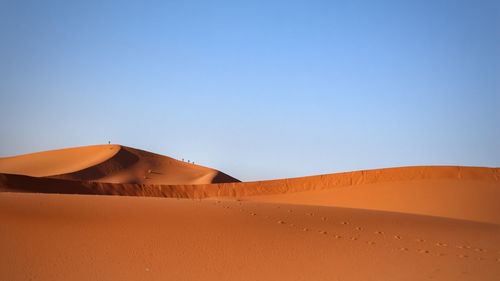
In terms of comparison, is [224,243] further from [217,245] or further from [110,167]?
[110,167]

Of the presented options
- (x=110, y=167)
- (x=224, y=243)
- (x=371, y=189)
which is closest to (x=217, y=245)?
(x=224, y=243)

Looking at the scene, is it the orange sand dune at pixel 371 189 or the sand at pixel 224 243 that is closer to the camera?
the sand at pixel 224 243

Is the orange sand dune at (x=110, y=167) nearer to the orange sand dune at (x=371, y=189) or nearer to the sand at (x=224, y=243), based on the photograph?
the orange sand dune at (x=371, y=189)

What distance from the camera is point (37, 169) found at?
117 ft

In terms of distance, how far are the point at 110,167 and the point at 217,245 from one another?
29.1 metres

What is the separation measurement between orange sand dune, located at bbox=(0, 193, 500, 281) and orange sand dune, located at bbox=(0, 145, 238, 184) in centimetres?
2366

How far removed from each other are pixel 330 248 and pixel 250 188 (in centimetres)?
1194

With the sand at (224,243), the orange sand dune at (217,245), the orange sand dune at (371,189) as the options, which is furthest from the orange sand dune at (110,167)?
the orange sand dune at (217,245)

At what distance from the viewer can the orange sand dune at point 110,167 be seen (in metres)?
32.9

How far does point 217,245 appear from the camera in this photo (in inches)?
267

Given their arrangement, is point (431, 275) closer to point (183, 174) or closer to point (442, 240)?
point (442, 240)

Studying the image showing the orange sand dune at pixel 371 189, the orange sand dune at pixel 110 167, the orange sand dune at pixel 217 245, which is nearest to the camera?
the orange sand dune at pixel 217 245

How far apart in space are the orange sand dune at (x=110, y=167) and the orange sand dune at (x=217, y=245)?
77.6 feet

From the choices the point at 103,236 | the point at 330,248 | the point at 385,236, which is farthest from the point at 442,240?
the point at 103,236
